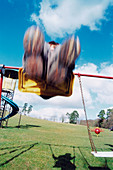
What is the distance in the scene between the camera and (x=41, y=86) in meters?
1.97

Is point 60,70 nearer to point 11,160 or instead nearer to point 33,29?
point 33,29

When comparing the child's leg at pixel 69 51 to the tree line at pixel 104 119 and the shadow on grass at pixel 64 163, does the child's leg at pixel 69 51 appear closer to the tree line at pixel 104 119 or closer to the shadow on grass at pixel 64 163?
the shadow on grass at pixel 64 163

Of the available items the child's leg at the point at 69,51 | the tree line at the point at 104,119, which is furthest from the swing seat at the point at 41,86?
the tree line at the point at 104,119

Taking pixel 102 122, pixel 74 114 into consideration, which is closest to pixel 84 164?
pixel 102 122

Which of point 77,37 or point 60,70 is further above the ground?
point 77,37

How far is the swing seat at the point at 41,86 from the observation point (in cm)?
196

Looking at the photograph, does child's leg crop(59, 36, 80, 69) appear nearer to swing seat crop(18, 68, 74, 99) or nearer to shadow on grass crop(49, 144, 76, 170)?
swing seat crop(18, 68, 74, 99)

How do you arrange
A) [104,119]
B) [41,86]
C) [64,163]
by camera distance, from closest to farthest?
[41,86] < [64,163] < [104,119]

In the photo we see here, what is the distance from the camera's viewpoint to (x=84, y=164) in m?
4.41

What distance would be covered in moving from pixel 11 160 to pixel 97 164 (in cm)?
293

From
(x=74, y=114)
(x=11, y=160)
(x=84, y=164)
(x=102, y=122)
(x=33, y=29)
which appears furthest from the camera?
(x=74, y=114)

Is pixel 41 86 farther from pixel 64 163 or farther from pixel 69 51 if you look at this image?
pixel 64 163

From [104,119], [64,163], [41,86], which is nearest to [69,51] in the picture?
[41,86]

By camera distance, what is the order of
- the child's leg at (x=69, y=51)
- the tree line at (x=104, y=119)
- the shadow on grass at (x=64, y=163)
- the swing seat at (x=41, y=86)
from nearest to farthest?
the child's leg at (x=69, y=51), the swing seat at (x=41, y=86), the shadow on grass at (x=64, y=163), the tree line at (x=104, y=119)
